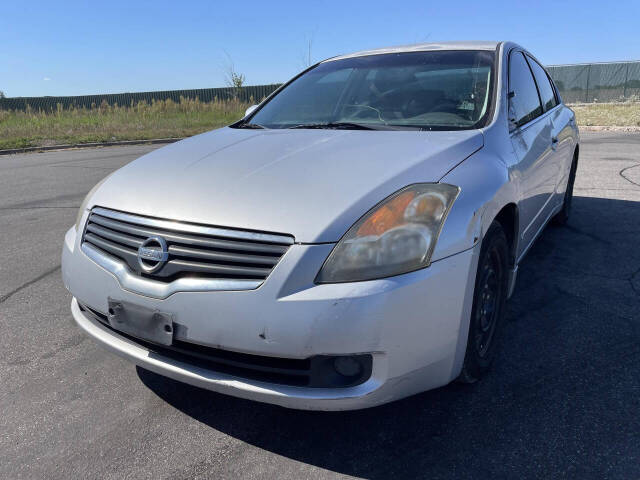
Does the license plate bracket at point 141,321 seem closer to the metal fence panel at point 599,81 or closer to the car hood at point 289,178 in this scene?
the car hood at point 289,178

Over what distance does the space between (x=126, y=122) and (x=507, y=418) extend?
65.3 ft

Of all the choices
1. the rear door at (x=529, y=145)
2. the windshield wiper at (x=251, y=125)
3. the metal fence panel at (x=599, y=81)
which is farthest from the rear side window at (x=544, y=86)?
the metal fence panel at (x=599, y=81)

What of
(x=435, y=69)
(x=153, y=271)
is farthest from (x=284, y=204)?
(x=435, y=69)

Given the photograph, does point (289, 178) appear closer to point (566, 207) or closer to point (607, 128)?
point (566, 207)

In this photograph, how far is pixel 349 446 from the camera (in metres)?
2.03

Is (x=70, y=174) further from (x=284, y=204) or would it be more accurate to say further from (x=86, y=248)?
(x=284, y=204)

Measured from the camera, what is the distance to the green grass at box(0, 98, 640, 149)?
16156mm

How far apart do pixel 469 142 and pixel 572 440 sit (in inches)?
50.8

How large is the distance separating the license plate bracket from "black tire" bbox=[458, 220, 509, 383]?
3.80ft

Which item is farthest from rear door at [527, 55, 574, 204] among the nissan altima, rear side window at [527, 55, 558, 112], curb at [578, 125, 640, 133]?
curb at [578, 125, 640, 133]

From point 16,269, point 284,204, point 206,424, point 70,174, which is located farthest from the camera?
point 70,174

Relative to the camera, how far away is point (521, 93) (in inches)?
129

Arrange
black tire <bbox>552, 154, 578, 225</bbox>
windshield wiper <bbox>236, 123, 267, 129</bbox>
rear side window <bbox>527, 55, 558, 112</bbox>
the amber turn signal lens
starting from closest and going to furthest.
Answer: the amber turn signal lens, windshield wiper <bbox>236, 123, 267, 129</bbox>, rear side window <bbox>527, 55, 558, 112</bbox>, black tire <bbox>552, 154, 578, 225</bbox>

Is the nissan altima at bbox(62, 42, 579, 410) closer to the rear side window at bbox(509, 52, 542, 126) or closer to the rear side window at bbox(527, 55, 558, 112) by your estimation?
the rear side window at bbox(509, 52, 542, 126)
